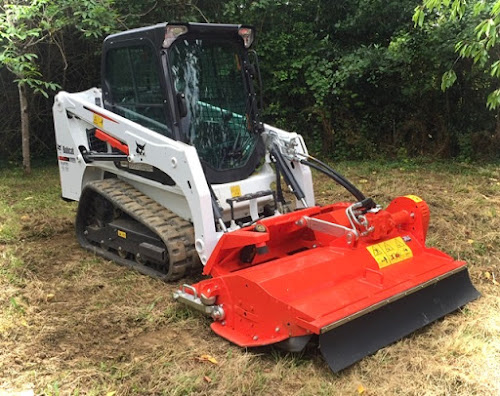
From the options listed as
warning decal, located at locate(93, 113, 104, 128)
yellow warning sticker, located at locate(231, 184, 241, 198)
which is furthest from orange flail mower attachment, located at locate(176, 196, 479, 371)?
warning decal, located at locate(93, 113, 104, 128)

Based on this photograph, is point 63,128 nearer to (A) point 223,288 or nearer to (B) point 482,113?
(A) point 223,288

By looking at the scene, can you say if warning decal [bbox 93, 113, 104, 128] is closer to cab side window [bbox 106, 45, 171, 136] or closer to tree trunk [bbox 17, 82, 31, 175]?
cab side window [bbox 106, 45, 171, 136]

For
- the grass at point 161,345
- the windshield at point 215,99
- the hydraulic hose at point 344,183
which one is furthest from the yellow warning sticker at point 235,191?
the grass at point 161,345

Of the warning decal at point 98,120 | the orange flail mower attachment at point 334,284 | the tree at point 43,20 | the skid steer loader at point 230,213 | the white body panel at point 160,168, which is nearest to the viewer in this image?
the orange flail mower attachment at point 334,284

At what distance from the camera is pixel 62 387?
3016 millimetres

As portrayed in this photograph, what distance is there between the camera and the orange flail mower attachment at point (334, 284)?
317cm

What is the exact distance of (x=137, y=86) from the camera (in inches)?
187

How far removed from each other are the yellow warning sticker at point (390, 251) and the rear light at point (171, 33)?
2.31 metres

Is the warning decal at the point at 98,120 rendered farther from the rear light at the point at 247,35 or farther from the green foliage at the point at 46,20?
the green foliage at the point at 46,20

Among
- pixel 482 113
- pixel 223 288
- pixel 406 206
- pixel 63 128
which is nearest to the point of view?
pixel 223 288

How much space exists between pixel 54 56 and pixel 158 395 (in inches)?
357

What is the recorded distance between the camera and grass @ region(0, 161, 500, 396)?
3008mm

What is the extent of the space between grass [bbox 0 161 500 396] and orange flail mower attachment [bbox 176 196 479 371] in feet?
0.43

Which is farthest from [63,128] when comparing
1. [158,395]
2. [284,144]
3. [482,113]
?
[482,113]
